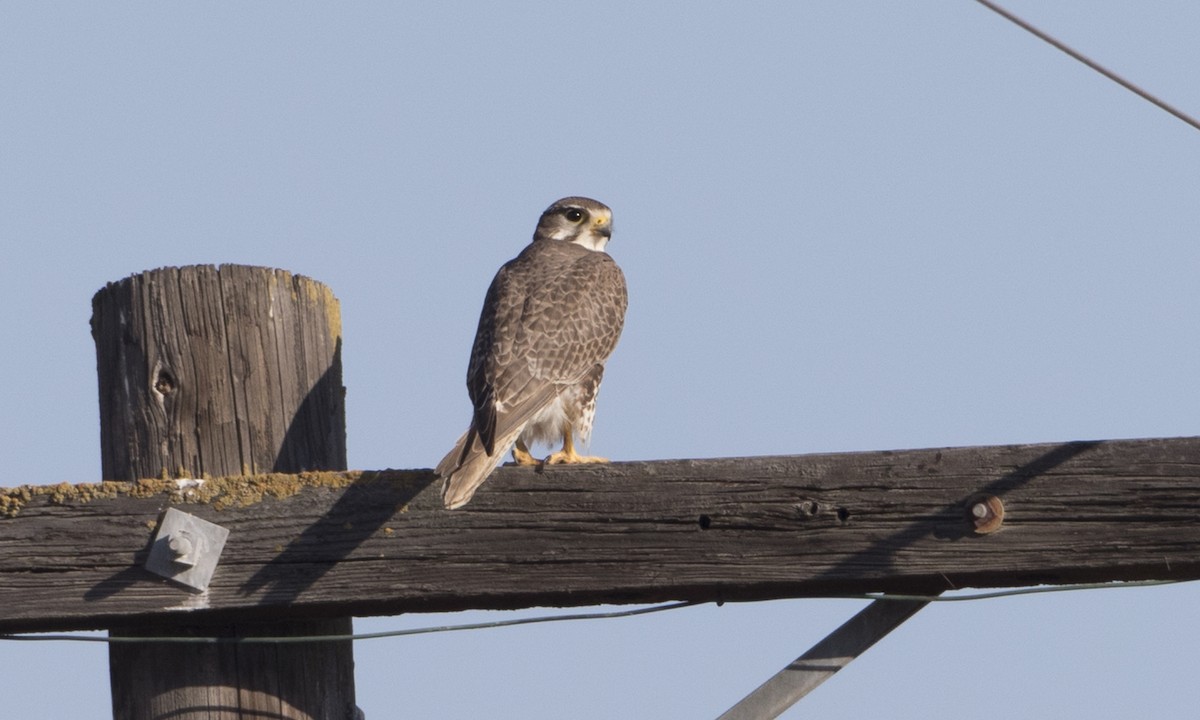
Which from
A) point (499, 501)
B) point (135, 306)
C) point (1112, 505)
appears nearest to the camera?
point (1112, 505)

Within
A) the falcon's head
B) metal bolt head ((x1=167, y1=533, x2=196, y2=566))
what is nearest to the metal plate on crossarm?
metal bolt head ((x1=167, y1=533, x2=196, y2=566))

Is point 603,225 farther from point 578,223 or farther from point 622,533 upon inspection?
point 622,533

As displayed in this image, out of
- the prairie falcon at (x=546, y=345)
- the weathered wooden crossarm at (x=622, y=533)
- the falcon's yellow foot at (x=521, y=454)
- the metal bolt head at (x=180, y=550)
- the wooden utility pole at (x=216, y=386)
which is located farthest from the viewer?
the falcon's yellow foot at (x=521, y=454)

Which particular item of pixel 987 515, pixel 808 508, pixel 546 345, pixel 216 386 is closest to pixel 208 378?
pixel 216 386

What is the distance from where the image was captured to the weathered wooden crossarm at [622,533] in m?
3.19

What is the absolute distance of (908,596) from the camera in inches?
127

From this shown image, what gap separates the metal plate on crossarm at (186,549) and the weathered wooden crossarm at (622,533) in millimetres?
26

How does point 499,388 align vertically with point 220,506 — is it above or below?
above

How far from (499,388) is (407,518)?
1451mm

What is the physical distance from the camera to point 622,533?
3324 millimetres

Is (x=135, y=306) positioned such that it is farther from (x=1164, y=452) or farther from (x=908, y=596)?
(x=1164, y=452)

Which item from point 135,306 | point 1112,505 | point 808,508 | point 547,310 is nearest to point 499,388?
point 547,310

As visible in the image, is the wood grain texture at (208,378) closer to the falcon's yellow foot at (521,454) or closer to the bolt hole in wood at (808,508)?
Answer: the bolt hole in wood at (808,508)

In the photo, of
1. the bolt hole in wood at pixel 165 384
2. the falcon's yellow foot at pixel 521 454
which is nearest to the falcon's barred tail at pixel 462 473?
the bolt hole in wood at pixel 165 384
